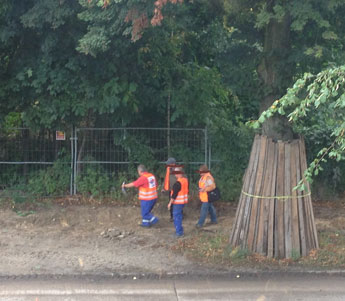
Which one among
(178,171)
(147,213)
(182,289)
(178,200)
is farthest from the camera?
(147,213)

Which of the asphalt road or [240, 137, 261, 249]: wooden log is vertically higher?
[240, 137, 261, 249]: wooden log

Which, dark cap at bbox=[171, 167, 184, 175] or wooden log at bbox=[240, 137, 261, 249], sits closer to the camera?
wooden log at bbox=[240, 137, 261, 249]

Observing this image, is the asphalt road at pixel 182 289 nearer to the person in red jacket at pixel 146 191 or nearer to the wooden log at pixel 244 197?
the wooden log at pixel 244 197

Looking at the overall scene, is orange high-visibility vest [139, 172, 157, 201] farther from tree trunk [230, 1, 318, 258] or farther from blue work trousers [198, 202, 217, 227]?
tree trunk [230, 1, 318, 258]

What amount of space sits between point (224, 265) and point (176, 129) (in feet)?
15.4

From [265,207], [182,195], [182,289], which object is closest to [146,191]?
[182,195]

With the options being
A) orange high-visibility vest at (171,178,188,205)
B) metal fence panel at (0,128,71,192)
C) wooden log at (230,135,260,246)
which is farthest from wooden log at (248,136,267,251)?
metal fence panel at (0,128,71,192)

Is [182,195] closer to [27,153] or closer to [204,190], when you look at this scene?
[204,190]

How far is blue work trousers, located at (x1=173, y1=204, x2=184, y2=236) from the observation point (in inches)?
353

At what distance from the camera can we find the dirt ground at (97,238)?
7625 millimetres

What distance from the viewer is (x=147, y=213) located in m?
9.69

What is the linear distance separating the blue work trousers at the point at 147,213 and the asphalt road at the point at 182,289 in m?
2.53

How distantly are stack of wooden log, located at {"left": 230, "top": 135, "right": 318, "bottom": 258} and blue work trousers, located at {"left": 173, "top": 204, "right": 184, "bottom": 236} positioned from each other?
1.46m

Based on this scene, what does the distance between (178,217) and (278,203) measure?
198cm
